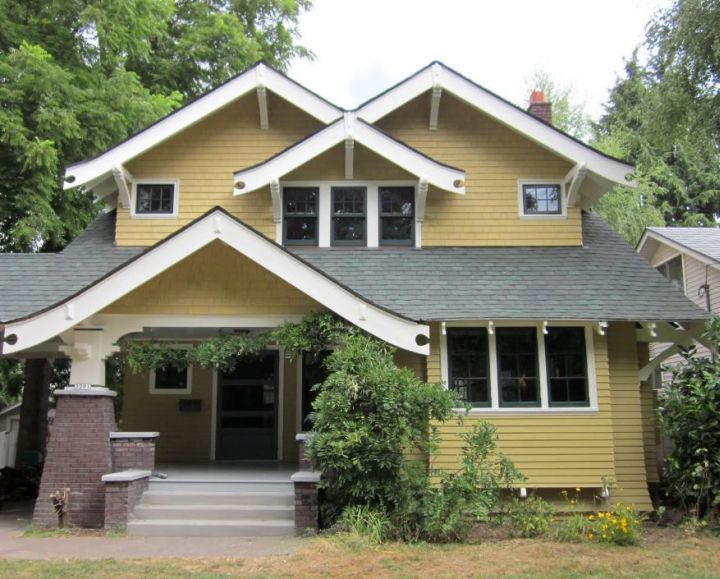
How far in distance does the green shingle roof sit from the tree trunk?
4962 mm

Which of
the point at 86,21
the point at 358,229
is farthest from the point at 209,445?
the point at 86,21

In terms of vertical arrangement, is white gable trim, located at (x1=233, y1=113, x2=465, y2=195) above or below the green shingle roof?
above

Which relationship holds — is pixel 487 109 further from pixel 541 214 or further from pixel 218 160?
pixel 218 160

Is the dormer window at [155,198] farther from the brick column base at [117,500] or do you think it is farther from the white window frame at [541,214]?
the white window frame at [541,214]

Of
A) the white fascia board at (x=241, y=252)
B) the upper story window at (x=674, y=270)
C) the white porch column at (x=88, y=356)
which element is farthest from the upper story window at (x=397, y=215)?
the upper story window at (x=674, y=270)

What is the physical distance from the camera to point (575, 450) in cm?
1011

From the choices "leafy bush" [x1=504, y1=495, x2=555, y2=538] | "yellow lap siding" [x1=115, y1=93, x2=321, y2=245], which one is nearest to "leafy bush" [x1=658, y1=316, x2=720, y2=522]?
"leafy bush" [x1=504, y1=495, x2=555, y2=538]

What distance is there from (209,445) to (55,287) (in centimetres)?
393

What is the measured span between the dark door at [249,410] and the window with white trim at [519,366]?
3.75 meters

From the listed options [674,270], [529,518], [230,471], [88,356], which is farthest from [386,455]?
[674,270]

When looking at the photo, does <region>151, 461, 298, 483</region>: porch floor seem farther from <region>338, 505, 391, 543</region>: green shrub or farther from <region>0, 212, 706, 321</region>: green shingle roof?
<region>0, 212, 706, 321</region>: green shingle roof

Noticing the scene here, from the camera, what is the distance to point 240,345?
953 cm

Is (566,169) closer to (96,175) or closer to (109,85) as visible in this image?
(96,175)

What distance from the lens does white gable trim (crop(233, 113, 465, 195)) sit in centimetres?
1109
